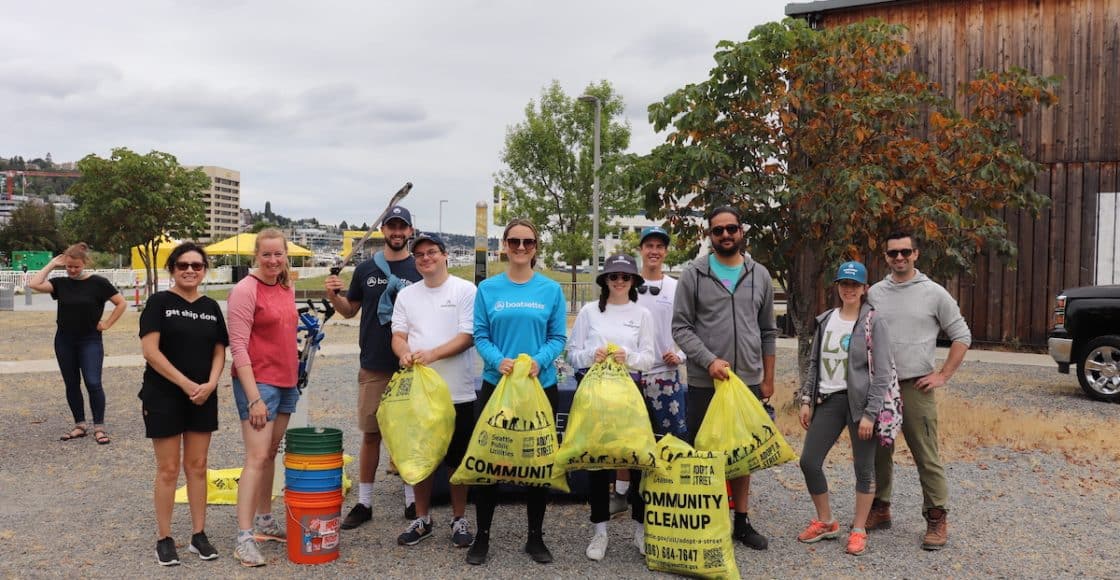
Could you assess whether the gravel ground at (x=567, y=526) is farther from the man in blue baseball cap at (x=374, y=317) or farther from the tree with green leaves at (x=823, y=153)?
the tree with green leaves at (x=823, y=153)

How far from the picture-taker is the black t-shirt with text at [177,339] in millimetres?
4020

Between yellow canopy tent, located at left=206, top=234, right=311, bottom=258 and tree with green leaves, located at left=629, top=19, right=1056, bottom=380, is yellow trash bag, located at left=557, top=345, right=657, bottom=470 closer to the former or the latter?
tree with green leaves, located at left=629, top=19, right=1056, bottom=380

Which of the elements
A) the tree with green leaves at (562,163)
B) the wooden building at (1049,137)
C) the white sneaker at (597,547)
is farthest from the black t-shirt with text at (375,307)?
the tree with green leaves at (562,163)

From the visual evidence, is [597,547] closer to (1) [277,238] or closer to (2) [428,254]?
(2) [428,254]

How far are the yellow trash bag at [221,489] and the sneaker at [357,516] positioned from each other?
0.66 metres

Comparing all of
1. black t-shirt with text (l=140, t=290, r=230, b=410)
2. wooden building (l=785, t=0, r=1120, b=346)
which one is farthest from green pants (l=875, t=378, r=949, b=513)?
wooden building (l=785, t=0, r=1120, b=346)

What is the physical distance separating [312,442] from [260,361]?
1.64 feet

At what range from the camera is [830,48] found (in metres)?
8.02

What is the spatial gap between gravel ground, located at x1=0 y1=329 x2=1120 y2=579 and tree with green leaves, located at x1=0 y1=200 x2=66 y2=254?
186 ft

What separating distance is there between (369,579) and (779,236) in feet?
18.3

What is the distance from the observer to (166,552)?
411 cm

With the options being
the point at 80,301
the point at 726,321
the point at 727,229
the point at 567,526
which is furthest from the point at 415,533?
the point at 80,301

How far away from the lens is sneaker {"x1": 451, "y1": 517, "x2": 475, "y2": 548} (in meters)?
4.44

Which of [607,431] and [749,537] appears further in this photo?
[749,537]
